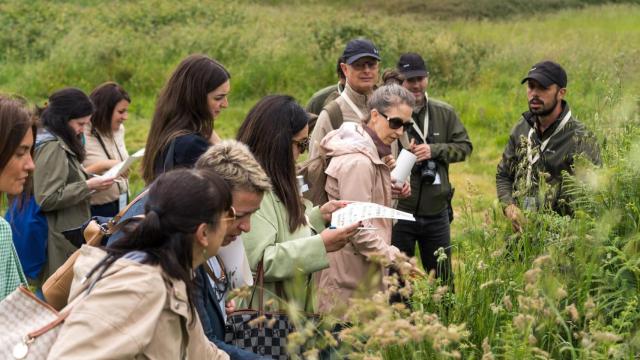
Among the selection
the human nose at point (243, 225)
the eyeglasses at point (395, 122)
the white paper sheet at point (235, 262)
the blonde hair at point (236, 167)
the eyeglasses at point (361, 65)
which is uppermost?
the blonde hair at point (236, 167)

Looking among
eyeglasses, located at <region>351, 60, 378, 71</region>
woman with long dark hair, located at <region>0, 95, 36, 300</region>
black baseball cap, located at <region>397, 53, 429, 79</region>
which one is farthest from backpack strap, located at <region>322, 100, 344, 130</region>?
woman with long dark hair, located at <region>0, 95, 36, 300</region>

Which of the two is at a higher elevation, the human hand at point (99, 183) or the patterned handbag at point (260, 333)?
the patterned handbag at point (260, 333)

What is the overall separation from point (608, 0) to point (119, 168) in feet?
102

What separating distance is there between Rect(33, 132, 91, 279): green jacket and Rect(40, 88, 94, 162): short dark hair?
0.05 meters

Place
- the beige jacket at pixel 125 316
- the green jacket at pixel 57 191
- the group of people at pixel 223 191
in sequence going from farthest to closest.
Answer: the green jacket at pixel 57 191
the group of people at pixel 223 191
the beige jacket at pixel 125 316

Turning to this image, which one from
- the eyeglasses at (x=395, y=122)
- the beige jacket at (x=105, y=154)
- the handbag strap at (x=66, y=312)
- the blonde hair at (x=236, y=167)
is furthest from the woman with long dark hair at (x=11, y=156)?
the beige jacket at (x=105, y=154)

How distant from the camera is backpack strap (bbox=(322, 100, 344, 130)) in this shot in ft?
17.4

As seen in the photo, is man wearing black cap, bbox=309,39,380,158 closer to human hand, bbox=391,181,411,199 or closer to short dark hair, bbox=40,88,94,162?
human hand, bbox=391,181,411,199

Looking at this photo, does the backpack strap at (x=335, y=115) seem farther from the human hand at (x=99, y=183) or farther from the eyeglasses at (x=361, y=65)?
the human hand at (x=99, y=183)

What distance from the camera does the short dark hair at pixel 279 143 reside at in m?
3.66

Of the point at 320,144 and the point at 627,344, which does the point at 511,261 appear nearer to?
the point at 627,344

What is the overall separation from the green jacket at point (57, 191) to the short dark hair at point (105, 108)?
2.77 feet

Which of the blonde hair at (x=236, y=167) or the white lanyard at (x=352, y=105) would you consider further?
the white lanyard at (x=352, y=105)

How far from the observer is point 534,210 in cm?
385
